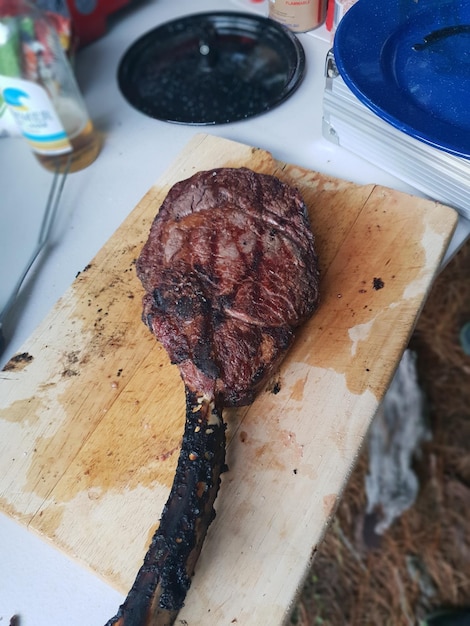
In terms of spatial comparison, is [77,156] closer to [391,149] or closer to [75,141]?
[75,141]

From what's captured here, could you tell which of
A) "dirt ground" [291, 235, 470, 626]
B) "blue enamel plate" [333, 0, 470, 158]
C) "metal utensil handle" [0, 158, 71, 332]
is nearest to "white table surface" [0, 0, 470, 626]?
"metal utensil handle" [0, 158, 71, 332]

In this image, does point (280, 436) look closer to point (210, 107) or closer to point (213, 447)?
point (213, 447)

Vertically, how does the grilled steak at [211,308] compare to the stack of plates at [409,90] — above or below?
below

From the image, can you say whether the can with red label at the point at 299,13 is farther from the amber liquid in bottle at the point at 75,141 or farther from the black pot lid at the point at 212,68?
the amber liquid in bottle at the point at 75,141

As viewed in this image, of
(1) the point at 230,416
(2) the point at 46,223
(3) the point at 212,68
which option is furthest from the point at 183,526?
(3) the point at 212,68

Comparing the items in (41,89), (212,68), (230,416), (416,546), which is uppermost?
(41,89)

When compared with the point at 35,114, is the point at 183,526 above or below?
below

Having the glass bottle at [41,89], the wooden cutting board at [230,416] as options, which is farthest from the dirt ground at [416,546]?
the glass bottle at [41,89]
